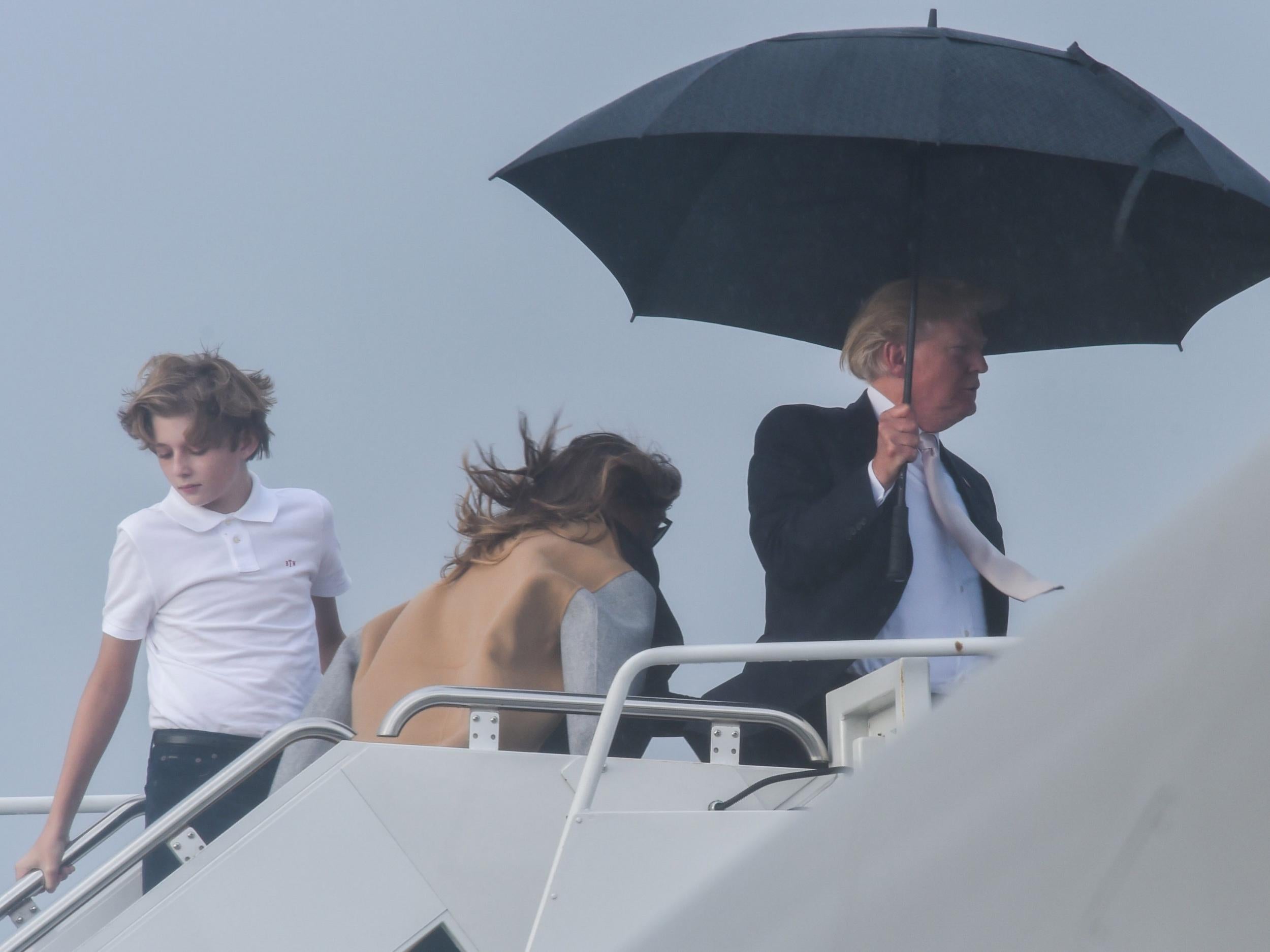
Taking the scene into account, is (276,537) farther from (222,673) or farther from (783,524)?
(783,524)

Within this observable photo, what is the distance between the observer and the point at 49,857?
12.8 ft

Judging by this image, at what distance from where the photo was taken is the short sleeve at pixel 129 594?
3875 millimetres

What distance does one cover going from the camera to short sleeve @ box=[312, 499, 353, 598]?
418cm

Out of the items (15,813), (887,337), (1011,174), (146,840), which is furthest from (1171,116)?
(15,813)

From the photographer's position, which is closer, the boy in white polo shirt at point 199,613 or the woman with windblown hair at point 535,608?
the woman with windblown hair at point 535,608

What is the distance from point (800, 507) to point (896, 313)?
60 centimetres

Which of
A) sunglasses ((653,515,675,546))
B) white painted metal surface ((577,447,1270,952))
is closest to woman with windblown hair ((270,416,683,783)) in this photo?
sunglasses ((653,515,675,546))

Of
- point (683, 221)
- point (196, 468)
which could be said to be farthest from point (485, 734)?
point (683, 221)

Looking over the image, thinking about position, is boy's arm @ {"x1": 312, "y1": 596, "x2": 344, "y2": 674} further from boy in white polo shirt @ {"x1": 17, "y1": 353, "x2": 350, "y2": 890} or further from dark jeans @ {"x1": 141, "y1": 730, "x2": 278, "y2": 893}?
dark jeans @ {"x1": 141, "y1": 730, "x2": 278, "y2": 893}

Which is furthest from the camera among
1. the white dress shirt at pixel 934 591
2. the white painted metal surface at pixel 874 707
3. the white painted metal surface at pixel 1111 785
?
the white dress shirt at pixel 934 591

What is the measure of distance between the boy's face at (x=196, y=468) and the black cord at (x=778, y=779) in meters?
1.56

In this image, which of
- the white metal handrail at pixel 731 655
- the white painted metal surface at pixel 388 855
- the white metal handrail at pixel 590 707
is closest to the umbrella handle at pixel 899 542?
the white metal handrail at pixel 731 655

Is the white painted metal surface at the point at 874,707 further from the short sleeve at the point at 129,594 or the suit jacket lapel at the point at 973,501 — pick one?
the short sleeve at the point at 129,594

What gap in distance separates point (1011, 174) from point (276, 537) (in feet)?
7.02
